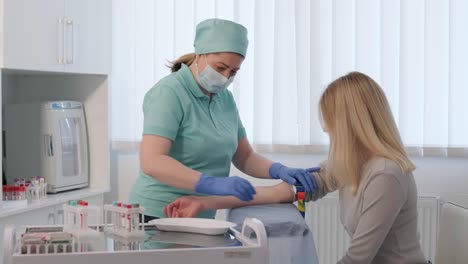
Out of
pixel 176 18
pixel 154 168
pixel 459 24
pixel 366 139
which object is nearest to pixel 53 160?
pixel 176 18

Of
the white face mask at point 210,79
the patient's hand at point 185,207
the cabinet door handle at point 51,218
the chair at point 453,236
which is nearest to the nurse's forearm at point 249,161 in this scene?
the white face mask at point 210,79

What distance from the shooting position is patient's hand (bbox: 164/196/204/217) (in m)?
1.83

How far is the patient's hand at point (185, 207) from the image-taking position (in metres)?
1.83

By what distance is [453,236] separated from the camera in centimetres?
201

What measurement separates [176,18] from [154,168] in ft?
5.15

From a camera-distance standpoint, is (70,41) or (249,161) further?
(70,41)

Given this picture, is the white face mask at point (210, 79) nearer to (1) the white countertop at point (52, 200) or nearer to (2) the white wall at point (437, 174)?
(1) the white countertop at point (52, 200)

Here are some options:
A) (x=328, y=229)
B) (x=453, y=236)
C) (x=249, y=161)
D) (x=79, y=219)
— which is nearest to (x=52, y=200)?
(x=249, y=161)

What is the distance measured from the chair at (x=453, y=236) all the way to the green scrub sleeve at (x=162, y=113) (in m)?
0.85

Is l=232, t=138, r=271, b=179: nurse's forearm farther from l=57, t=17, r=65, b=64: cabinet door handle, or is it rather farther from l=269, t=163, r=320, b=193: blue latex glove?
l=57, t=17, r=65, b=64: cabinet door handle

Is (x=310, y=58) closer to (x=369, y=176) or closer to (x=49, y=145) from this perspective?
(x=49, y=145)

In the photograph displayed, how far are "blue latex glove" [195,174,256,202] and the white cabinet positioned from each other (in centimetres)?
113

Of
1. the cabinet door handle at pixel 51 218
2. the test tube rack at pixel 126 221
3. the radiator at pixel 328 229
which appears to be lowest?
the radiator at pixel 328 229

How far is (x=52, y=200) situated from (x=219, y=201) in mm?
1171
